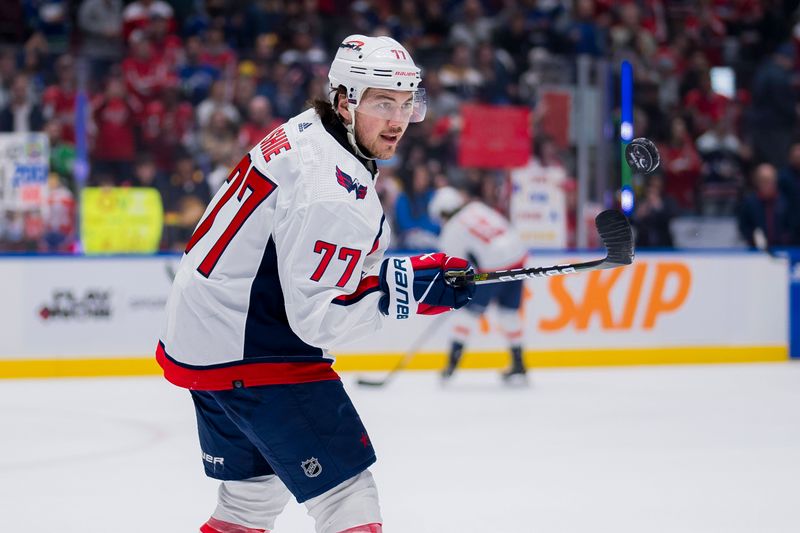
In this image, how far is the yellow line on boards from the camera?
7.11 metres

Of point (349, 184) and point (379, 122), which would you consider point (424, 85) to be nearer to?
point (379, 122)

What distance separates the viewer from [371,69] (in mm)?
2209

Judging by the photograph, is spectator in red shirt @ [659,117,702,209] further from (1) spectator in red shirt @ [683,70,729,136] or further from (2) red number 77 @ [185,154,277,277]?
(2) red number 77 @ [185,154,277,277]

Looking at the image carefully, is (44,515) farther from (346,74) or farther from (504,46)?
(504,46)

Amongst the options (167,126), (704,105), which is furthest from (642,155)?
(704,105)

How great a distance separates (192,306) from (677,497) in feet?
7.17

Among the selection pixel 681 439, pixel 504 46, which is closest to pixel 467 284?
pixel 681 439

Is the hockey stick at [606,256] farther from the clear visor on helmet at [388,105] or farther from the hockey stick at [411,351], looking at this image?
the hockey stick at [411,351]

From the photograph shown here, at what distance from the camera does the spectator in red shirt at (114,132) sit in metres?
7.20

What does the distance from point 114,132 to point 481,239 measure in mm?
2441

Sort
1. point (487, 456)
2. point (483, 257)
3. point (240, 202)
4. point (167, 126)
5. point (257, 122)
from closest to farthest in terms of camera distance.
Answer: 1. point (240, 202)
2. point (487, 456)
3. point (483, 257)
4. point (167, 126)
5. point (257, 122)

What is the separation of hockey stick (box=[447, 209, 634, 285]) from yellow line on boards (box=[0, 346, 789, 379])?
4.83m

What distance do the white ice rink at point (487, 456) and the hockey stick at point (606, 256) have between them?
1.23m

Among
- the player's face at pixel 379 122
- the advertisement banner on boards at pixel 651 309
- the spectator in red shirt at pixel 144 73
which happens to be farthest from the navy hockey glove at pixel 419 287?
the spectator in red shirt at pixel 144 73
